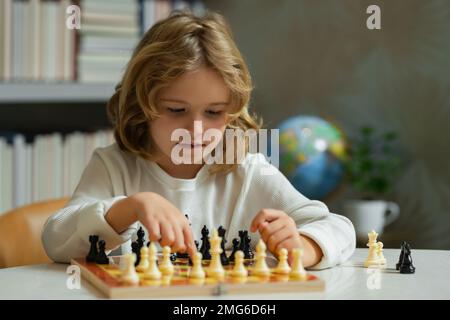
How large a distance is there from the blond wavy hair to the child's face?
12mm

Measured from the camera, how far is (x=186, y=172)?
1.37 meters

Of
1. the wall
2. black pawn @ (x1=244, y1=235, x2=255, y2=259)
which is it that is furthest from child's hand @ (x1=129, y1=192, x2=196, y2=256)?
the wall

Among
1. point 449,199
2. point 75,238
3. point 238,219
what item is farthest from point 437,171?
point 75,238

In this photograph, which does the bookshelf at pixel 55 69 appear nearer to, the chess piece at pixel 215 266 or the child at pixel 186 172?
the child at pixel 186 172

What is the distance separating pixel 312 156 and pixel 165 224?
1394 mm

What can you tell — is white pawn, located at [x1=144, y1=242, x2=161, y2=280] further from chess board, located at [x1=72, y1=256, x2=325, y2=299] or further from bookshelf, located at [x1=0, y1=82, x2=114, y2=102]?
bookshelf, located at [x1=0, y1=82, x2=114, y2=102]

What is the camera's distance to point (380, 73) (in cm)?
250

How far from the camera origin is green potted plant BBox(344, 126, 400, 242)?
2.29 meters

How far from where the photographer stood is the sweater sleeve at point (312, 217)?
3.53 ft

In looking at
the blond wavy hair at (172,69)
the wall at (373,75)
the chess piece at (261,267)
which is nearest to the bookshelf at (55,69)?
the wall at (373,75)

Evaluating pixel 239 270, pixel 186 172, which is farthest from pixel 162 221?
pixel 186 172

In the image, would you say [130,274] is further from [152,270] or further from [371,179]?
[371,179]

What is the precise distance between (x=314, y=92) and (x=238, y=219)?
1.29 meters
